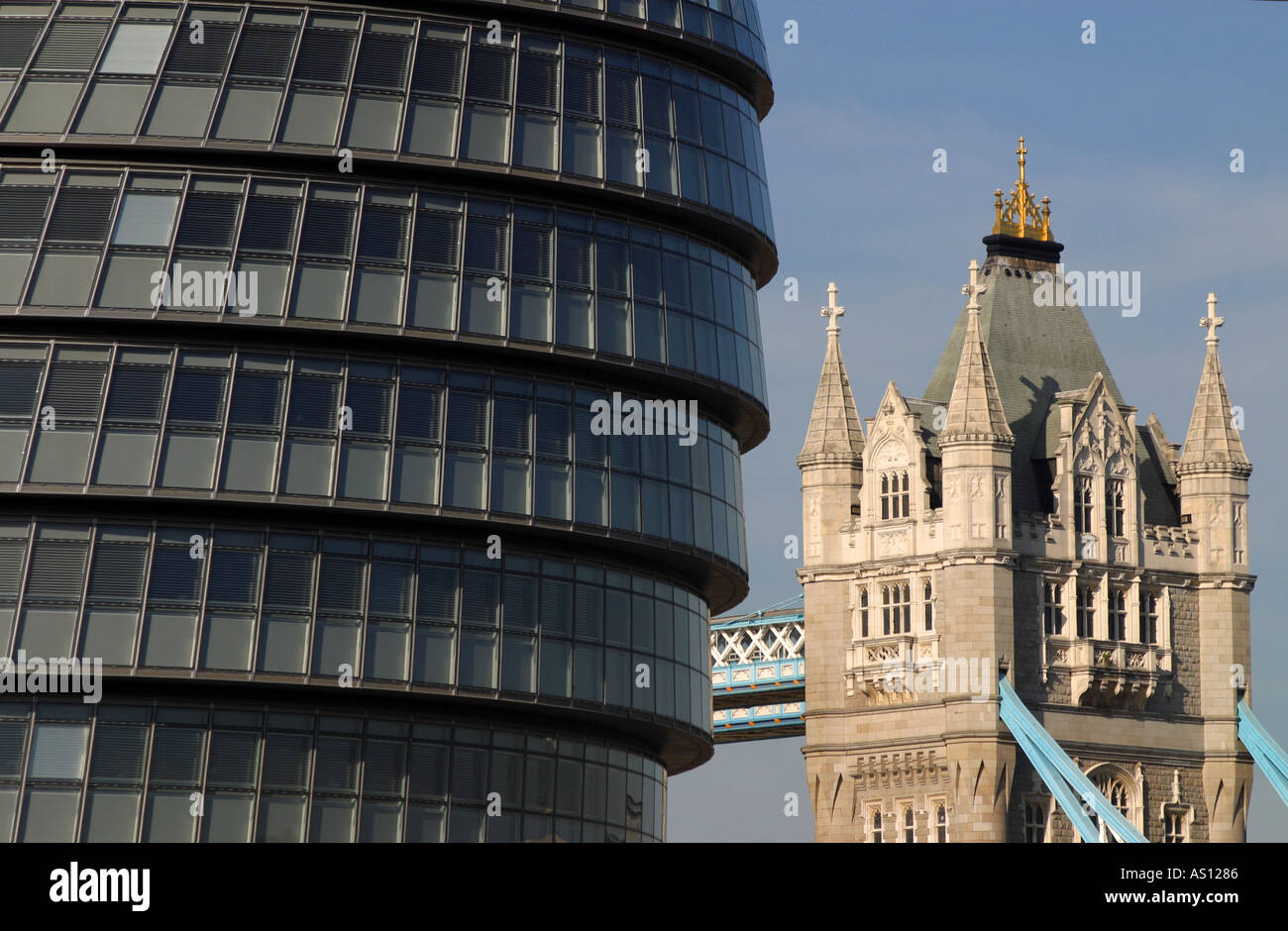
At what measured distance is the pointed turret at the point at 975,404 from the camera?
382 ft

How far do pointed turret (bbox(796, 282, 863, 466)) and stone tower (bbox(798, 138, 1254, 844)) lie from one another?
0.11 m

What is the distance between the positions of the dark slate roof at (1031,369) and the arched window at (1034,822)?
14.1 metres

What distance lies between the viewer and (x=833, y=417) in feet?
409

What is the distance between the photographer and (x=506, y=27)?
6519 centimetres

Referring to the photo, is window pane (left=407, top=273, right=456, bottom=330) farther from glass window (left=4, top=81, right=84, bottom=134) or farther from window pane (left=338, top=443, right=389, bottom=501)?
glass window (left=4, top=81, right=84, bottom=134)

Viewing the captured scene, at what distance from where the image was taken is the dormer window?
394ft

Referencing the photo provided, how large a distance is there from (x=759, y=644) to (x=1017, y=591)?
36.2 metres

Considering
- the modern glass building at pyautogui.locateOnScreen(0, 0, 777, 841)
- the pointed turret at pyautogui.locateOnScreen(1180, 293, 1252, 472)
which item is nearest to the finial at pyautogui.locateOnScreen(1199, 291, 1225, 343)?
the pointed turret at pyautogui.locateOnScreen(1180, 293, 1252, 472)

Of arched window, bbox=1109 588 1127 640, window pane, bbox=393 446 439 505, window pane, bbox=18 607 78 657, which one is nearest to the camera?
window pane, bbox=18 607 78 657

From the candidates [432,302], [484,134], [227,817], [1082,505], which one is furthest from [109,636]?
[1082,505]

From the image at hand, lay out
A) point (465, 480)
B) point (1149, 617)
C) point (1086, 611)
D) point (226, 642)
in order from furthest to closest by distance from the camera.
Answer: point (1149, 617) < point (1086, 611) < point (465, 480) < point (226, 642)

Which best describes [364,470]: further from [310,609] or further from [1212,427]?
[1212,427]
